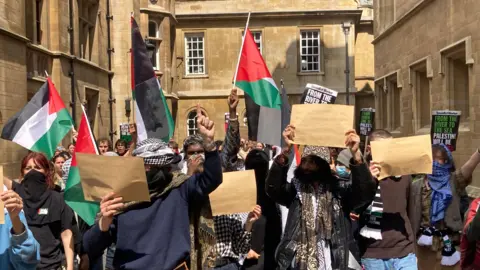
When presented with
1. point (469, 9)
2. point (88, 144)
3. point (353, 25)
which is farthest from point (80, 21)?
point (353, 25)

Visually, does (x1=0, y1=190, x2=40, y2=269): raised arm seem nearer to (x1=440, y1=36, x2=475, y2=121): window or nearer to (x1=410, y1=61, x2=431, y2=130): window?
(x1=440, y1=36, x2=475, y2=121): window

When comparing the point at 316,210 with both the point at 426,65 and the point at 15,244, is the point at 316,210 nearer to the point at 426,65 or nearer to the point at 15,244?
the point at 15,244

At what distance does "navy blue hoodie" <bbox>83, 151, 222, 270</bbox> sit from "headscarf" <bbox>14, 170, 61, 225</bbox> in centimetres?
133

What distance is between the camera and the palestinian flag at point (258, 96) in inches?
263

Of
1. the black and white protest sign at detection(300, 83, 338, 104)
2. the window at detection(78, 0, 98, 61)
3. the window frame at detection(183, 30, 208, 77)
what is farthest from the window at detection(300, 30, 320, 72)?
the black and white protest sign at detection(300, 83, 338, 104)

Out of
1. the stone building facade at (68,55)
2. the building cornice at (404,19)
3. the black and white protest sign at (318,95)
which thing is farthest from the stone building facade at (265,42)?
the black and white protest sign at (318,95)

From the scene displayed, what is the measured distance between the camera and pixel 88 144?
6910mm

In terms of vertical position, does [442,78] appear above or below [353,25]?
below

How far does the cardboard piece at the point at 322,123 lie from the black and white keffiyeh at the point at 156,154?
1.16 meters

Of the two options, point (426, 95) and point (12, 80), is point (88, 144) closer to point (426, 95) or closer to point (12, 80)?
point (12, 80)

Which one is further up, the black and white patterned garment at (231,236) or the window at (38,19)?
the window at (38,19)

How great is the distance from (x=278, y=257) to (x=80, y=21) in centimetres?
1714

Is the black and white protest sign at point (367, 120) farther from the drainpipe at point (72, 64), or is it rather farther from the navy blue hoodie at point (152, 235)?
the navy blue hoodie at point (152, 235)

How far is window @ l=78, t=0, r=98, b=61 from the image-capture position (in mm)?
20547
